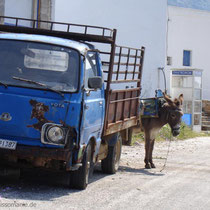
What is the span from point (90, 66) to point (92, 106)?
0.81 m

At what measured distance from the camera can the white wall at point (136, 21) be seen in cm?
2408

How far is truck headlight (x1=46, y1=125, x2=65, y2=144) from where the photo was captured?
8.46 metres

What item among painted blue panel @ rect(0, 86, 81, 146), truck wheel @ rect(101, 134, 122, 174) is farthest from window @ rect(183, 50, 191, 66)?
painted blue panel @ rect(0, 86, 81, 146)

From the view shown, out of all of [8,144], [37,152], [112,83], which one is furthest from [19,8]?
[37,152]

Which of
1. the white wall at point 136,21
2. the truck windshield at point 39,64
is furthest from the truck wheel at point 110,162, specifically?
the white wall at point 136,21

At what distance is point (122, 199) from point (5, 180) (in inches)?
78.2

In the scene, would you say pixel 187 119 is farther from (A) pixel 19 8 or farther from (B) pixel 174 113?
(B) pixel 174 113

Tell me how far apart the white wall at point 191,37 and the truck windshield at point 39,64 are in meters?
27.0

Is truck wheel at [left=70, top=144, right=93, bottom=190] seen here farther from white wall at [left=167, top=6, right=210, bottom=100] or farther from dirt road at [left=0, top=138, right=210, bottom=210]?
white wall at [left=167, top=6, right=210, bottom=100]

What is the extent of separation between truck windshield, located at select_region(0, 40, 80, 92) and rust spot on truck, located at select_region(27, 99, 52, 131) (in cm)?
32

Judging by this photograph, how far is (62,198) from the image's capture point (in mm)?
8414

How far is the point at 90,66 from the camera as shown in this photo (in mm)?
9844

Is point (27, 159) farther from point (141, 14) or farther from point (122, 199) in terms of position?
point (141, 14)

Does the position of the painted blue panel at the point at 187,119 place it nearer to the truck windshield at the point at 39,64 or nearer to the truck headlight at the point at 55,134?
the truck windshield at the point at 39,64
